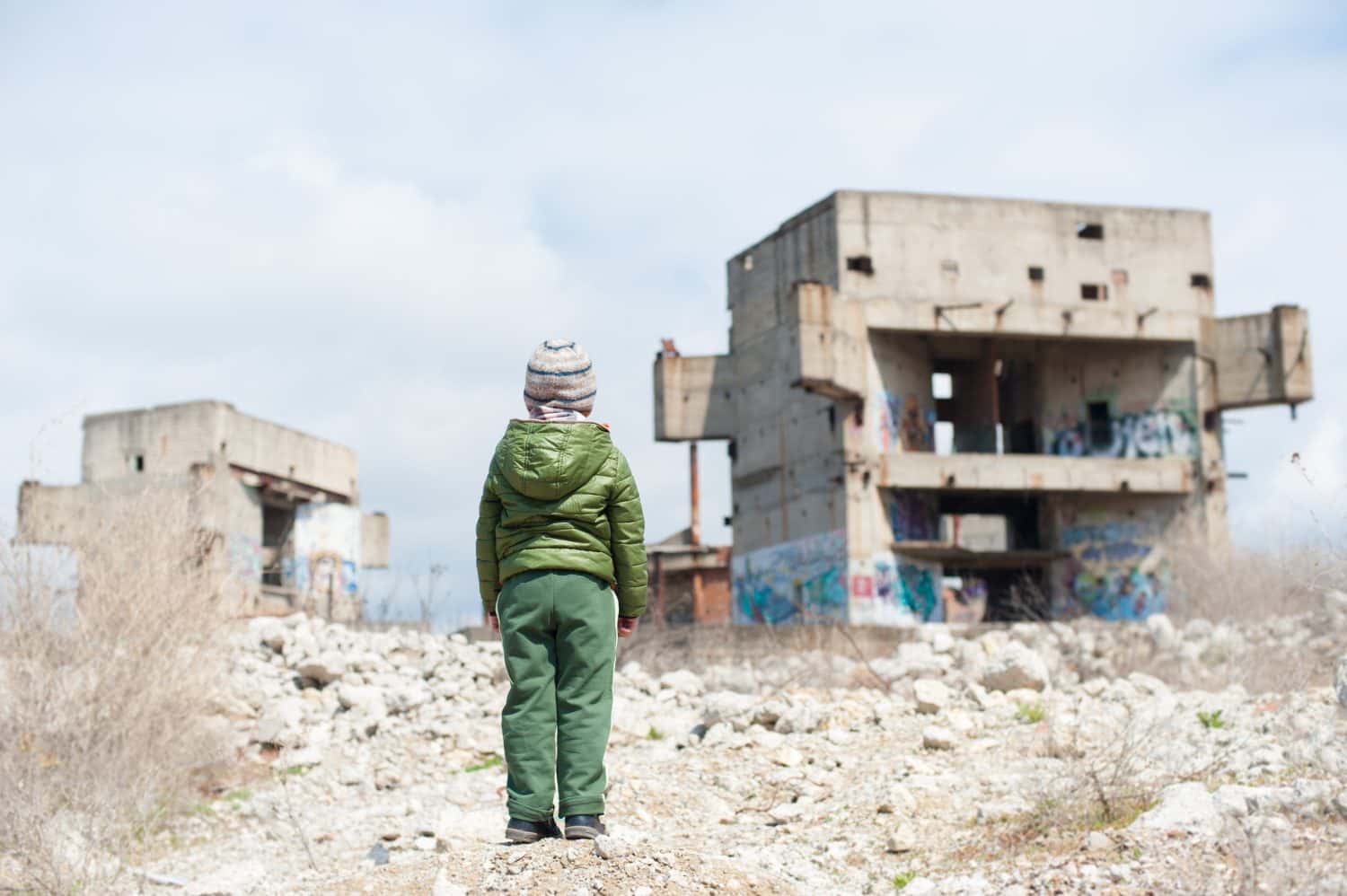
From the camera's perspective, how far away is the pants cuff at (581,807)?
18.0ft

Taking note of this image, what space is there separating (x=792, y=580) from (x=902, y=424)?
4194 millimetres

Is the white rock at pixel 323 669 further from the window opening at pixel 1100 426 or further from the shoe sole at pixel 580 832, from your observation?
the window opening at pixel 1100 426

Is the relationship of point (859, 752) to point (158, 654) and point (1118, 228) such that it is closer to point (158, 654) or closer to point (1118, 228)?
point (158, 654)

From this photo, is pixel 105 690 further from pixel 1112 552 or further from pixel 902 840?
pixel 1112 552

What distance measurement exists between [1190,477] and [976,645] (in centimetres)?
2184

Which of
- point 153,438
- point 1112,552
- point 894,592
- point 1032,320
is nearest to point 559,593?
point 894,592

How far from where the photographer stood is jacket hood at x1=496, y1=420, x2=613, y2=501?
5.47 m

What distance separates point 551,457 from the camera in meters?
5.47

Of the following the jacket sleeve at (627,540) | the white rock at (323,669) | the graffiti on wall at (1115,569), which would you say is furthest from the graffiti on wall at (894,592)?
the jacket sleeve at (627,540)

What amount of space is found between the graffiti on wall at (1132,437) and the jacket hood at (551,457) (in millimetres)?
29651

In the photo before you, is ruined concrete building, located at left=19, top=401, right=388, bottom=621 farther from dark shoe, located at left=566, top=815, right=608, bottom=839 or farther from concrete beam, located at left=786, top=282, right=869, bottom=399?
dark shoe, located at left=566, top=815, right=608, bottom=839

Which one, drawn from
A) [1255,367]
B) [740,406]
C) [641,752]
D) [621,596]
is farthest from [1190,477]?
[621,596]

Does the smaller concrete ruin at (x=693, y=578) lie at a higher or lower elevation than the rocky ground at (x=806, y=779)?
higher

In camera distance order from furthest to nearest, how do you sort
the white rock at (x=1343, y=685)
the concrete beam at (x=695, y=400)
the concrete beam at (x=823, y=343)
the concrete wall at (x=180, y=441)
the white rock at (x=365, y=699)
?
the concrete wall at (x=180, y=441)
the concrete beam at (x=695, y=400)
the concrete beam at (x=823, y=343)
the white rock at (x=365, y=699)
the white rock at (x=1343, y=685)
